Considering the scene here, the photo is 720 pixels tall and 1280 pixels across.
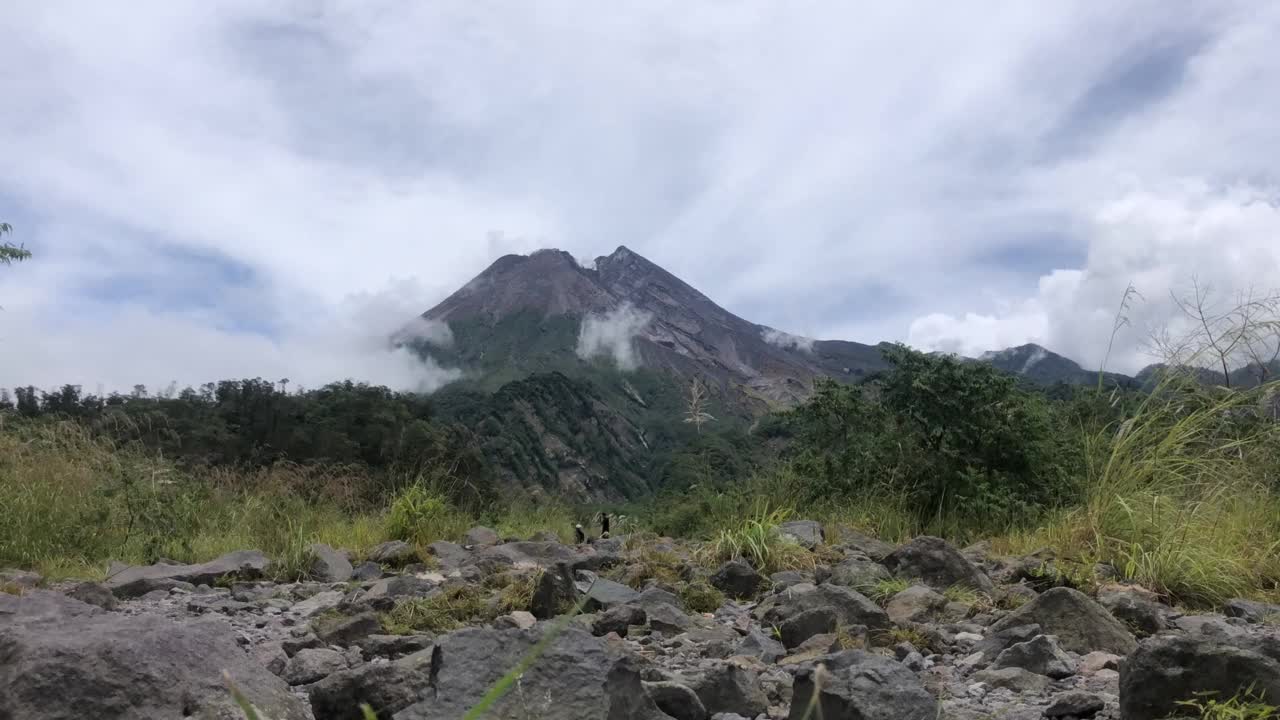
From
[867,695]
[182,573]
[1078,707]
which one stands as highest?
[182,573]

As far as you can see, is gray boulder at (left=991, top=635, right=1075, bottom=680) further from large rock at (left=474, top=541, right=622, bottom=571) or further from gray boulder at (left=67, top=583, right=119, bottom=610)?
gray boulder at (left=67, top=583, right=119, bottom=610)

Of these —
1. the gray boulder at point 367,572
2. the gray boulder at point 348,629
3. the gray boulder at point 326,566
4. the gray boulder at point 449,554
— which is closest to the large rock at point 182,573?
the gray boulder at point 326,566

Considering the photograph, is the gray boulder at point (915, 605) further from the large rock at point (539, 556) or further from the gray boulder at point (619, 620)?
the large rock at point (539, 556)

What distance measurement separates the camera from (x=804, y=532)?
6.23 m

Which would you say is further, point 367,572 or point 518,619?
point 367,572

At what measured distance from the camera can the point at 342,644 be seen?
3420 mm

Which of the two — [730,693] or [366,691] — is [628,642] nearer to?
[730,693]

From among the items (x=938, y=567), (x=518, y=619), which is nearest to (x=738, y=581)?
Result: (x=938, y=567)

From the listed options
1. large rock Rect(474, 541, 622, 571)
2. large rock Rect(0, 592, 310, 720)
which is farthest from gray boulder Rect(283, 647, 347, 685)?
large rock Rect(474, 541, 622, 571)

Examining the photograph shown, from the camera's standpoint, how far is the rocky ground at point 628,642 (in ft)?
7.26

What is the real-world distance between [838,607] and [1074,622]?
879 millimetres

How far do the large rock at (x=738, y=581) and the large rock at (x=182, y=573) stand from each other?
289 centimetres

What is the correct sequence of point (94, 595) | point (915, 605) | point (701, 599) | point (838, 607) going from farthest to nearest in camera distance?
point (701, 599) < point (94, 595) < point (915, 605) < point (838, 607)

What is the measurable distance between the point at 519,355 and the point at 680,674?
623 ft
